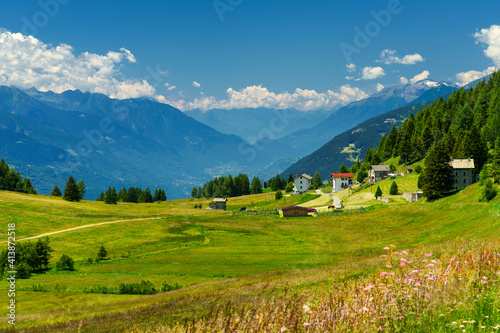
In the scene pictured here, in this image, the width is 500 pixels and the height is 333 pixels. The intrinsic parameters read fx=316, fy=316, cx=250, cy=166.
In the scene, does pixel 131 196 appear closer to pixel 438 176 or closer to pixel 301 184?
pixel 301 184

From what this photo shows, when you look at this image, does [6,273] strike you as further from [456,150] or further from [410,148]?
[410,148]

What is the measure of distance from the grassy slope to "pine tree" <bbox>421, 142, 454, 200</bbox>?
5071 mm

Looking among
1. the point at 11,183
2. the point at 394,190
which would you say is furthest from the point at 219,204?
the point at 11,183

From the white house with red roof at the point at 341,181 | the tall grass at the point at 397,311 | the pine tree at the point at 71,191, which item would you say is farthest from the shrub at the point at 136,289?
the white house with red roof at the point at 341,181

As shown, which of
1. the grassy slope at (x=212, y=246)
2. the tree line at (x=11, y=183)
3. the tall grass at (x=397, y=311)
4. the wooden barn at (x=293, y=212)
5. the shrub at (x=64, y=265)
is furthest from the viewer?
the tree line at (x=11, y=183)

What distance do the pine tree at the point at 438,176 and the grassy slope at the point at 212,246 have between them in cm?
507

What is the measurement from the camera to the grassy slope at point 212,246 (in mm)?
24812

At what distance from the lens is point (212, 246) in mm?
69250

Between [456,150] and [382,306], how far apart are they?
119 m

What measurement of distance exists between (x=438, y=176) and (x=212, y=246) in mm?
60098

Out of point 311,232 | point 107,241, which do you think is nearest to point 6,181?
point 107,241

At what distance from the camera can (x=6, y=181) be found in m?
140

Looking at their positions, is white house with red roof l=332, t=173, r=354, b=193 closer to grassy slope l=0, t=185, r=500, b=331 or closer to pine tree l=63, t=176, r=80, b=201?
grassy slope l=0, t=185, r=500, b=331

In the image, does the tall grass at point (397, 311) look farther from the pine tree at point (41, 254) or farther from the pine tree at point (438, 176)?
the pine tree at point (438, 176)
